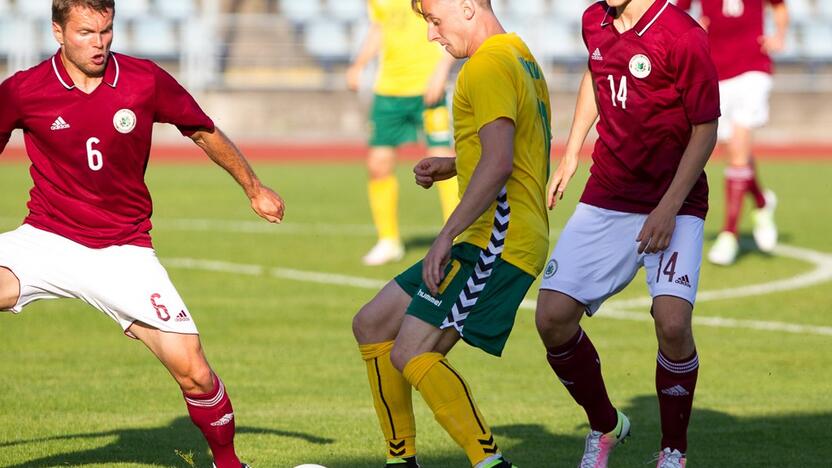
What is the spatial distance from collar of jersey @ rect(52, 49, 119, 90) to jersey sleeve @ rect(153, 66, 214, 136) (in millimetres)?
157

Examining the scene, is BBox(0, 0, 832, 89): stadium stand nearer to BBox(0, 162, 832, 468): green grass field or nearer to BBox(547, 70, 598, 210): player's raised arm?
BBox(0, 162, 832, 468): green grass field

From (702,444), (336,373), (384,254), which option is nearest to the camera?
(702,444)

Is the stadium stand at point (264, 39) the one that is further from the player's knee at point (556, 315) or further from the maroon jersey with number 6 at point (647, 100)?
the player's knee at point (556, 315)

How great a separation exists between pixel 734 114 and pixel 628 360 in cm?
415

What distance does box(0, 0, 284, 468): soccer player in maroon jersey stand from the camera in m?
5.05

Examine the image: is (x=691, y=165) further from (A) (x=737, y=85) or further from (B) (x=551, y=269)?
(A) (x=737, y=85)

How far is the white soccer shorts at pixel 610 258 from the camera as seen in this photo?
5320mm

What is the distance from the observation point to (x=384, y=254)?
11.5m

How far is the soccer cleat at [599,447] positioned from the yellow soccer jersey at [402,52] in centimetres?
626

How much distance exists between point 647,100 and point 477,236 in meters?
1.00

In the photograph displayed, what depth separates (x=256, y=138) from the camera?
25266 mm

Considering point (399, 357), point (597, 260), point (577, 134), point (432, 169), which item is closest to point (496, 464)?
point (399, 357)

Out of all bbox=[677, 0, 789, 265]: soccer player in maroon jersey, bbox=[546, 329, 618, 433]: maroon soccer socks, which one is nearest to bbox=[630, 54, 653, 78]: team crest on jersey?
bbox=[546, 329, 618, 433]: maroon soccer socks

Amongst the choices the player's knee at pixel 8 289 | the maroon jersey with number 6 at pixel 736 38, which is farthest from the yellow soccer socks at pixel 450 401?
the maroon jersey with number 6 at pixel 736 38
